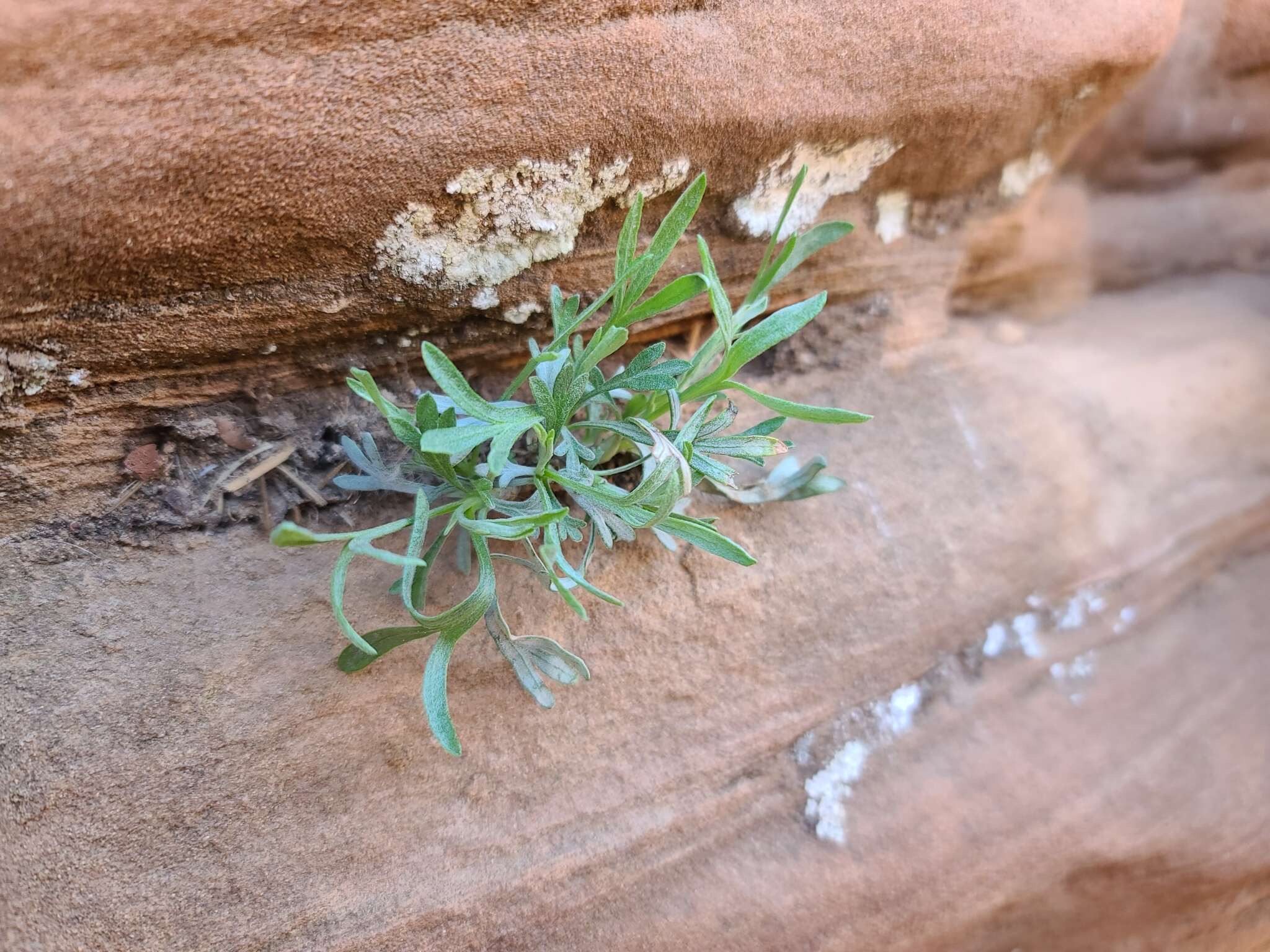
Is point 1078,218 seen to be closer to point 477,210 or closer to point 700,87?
point 700,87

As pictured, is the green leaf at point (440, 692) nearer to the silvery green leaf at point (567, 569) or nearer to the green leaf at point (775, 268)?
the silvery green leaf at point (567, 569)

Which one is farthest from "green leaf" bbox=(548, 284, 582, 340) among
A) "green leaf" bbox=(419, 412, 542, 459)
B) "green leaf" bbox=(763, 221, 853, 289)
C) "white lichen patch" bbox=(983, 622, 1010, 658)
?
"white lichen patch" bbox=(983, 622, 1010, 658)

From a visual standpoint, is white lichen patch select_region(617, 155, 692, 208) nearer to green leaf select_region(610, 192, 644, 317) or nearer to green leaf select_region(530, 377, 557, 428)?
green leaf select_region(610, 192, 644, 317)

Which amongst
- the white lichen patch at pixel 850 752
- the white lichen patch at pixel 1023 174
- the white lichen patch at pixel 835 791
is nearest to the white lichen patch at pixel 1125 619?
the white lichen patch at pixel 850 752

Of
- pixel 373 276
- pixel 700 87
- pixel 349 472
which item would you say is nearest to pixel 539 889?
pixel 349 472

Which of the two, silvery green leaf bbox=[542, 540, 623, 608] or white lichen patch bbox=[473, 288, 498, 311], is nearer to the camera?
silvery green leaf bbox=[542, 540, 623, 608]

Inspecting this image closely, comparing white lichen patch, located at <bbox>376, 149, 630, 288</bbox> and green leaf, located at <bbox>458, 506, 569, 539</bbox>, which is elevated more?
Answer: white lichen patch, located at <bbox>376, 149, 630, 288</bbox>
